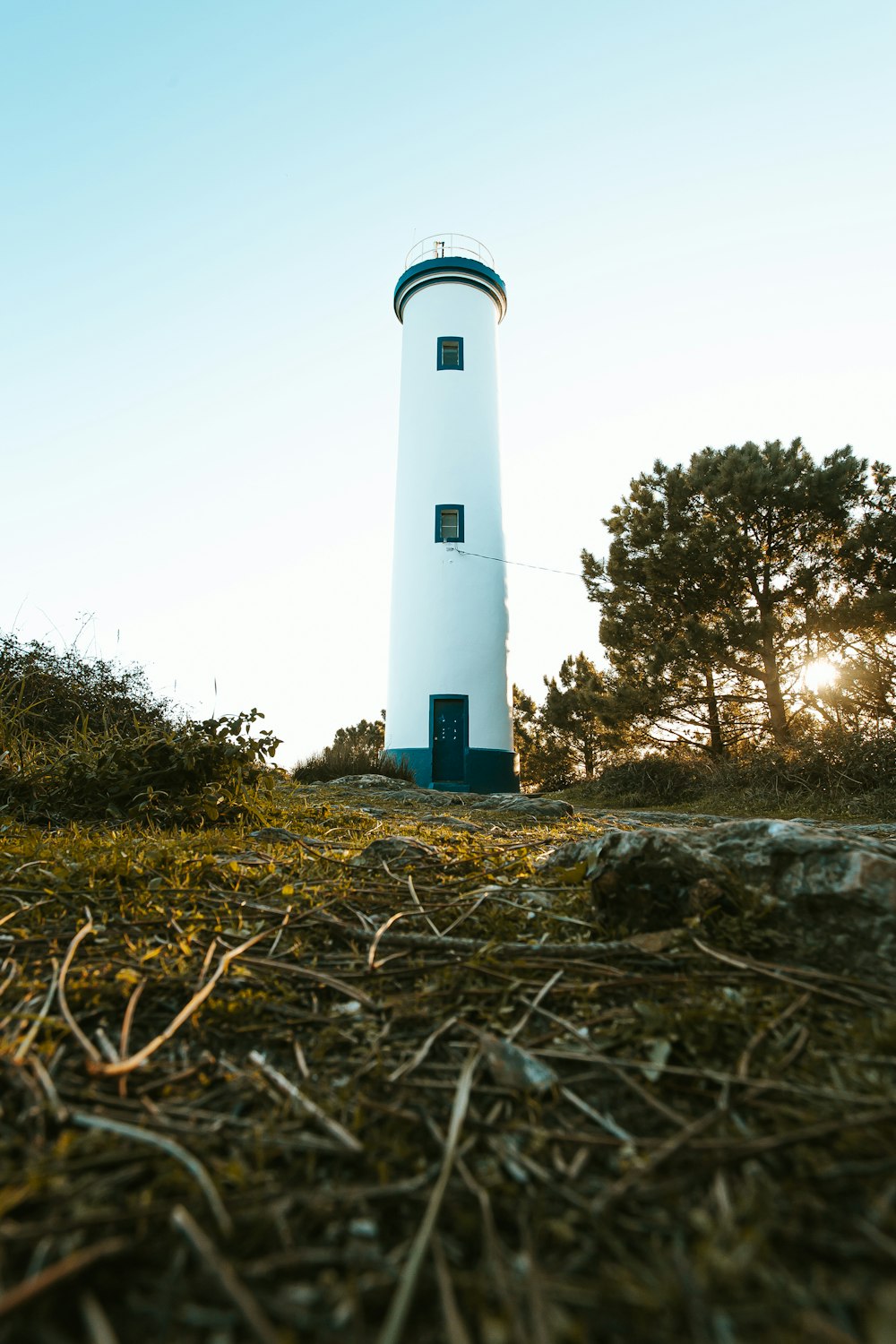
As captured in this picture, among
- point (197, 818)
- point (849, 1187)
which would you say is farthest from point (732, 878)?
point (197, 818)

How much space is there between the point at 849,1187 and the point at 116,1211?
3.27 feet

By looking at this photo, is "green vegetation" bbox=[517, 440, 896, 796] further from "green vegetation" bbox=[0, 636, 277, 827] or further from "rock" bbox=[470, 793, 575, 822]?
"green vegetation" bbox=[0, 636, 277, 827]

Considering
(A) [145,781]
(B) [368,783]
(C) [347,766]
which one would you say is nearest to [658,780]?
(B) [368,783]

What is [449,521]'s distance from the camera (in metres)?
14.7

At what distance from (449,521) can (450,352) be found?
4106mm

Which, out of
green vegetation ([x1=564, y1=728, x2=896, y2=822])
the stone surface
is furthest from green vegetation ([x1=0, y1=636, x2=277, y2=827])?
green vegetation ([x1=564, y1=728, x2=896, y2=822])

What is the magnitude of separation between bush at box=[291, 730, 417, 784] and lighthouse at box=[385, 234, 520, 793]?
0.41 m

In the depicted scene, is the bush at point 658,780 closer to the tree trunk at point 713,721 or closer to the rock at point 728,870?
the tree trunk at point 713,721

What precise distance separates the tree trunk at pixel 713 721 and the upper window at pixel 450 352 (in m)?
8.85

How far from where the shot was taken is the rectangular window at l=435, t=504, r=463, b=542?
14625 mm

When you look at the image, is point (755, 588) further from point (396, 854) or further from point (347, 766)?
point (396, 854)

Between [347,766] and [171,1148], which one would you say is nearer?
[171,1148]

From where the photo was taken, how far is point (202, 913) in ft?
6.98

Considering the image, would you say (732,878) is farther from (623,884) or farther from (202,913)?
(202,913)
